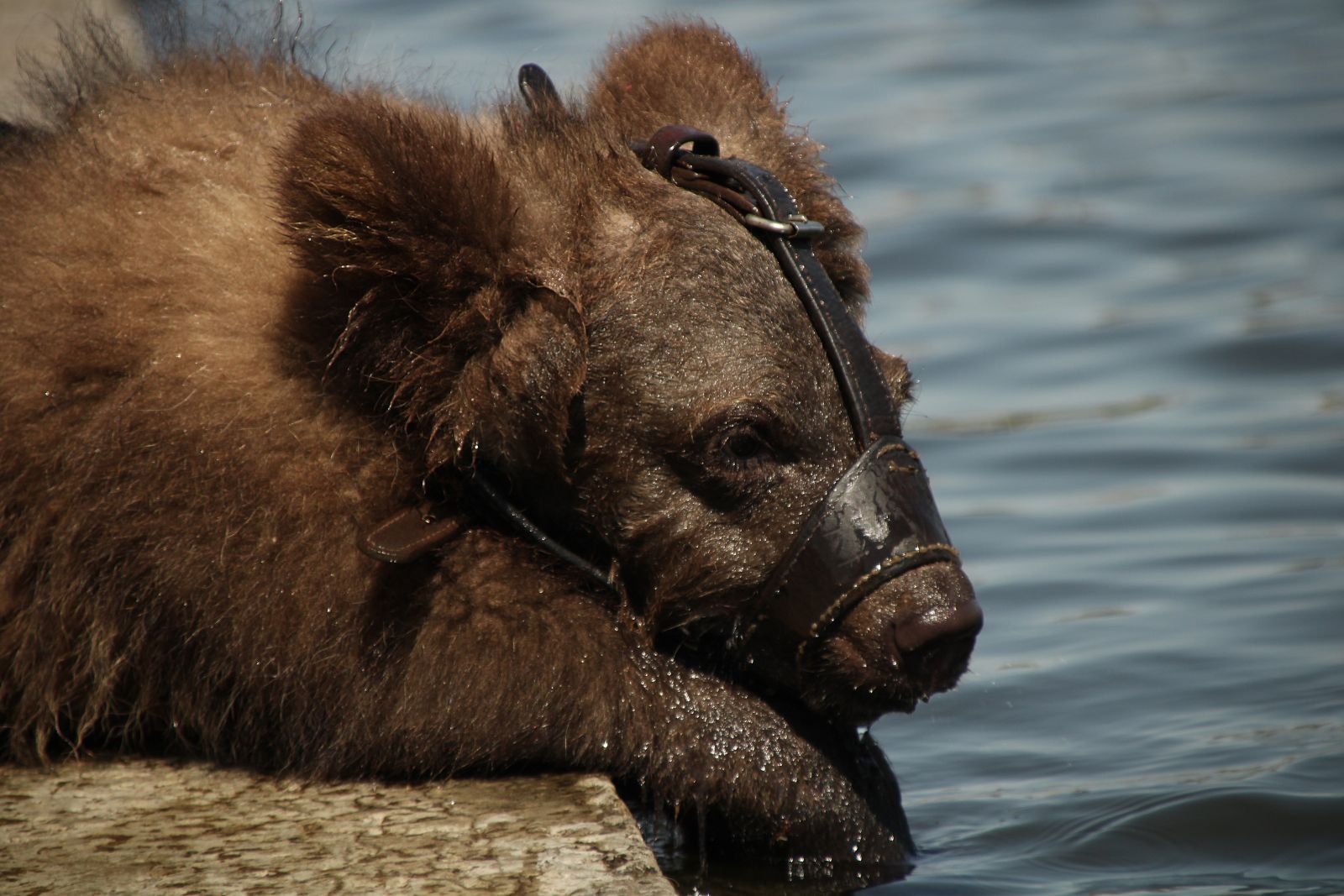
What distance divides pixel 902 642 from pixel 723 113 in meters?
1.55

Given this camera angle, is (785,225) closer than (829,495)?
No

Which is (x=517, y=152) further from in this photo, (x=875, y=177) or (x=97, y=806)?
(x=875, y=177)

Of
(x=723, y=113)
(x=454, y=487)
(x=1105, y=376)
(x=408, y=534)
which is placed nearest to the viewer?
(x=408, y=534)

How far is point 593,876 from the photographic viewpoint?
135 inches

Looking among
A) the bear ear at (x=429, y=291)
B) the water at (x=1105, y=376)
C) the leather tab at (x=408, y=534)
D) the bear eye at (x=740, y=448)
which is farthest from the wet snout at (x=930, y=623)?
the leather tab at (x=408, y=534)

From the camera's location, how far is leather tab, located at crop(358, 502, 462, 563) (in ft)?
12.5

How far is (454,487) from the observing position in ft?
13.3

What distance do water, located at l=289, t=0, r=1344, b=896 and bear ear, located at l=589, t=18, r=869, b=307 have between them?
0.36 metres

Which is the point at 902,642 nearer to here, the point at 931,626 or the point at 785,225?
the point at 931,626

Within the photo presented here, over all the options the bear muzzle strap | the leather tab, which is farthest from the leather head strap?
the leather tab

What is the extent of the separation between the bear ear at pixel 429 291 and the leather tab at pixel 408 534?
0.39 ft

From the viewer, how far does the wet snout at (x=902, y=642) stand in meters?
3.94

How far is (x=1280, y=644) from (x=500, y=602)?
3.29 meters

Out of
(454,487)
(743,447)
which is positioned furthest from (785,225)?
(454,487)
